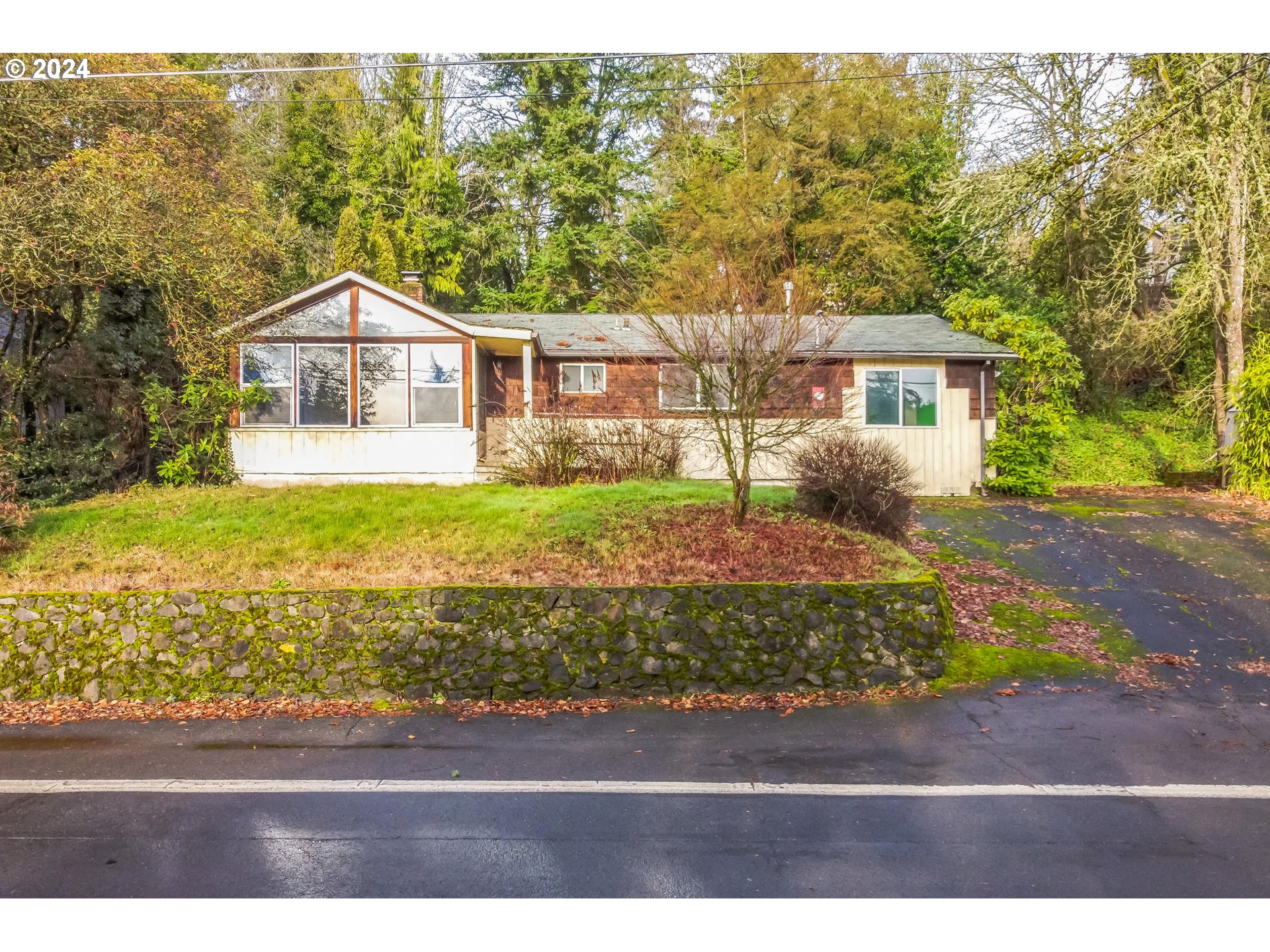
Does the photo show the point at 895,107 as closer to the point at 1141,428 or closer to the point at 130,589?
the point at 1141,428

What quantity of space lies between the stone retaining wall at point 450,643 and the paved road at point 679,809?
502 millimetres

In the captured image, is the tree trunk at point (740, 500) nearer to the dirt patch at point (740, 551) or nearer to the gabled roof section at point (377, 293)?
the dirt patch at point (740, 551)

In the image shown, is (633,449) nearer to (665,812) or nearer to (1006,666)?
(1006,666)

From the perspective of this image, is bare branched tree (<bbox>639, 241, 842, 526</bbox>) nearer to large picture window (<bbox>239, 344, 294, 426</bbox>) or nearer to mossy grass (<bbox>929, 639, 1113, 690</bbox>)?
mossy grass (<bbox>929, 639, 1113, 690</bbox>)

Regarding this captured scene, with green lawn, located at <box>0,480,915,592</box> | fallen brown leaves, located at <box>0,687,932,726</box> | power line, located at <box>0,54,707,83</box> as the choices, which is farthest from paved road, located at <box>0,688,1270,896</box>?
power line, located at <box>0,54,707,83</box>

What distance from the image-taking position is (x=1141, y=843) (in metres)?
3.82

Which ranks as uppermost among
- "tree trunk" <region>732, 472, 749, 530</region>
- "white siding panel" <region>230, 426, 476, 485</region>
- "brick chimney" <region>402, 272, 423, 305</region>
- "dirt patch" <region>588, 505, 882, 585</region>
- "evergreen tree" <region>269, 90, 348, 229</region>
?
"evergreen tree" <region>269, 90, 348, 229</region>

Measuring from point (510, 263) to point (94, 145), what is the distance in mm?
13625

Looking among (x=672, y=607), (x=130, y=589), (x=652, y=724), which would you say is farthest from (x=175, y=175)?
(x=652, y=724)

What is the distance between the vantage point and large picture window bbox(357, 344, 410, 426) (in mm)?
14523

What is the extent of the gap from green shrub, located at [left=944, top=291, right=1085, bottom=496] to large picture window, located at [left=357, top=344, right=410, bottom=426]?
11915 millimetres

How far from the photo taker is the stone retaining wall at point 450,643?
6312 millimetres

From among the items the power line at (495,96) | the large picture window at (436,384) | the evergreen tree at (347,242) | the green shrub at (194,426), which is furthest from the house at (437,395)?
the evergreen tree at (347,242)

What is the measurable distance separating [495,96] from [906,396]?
10.9 metres
